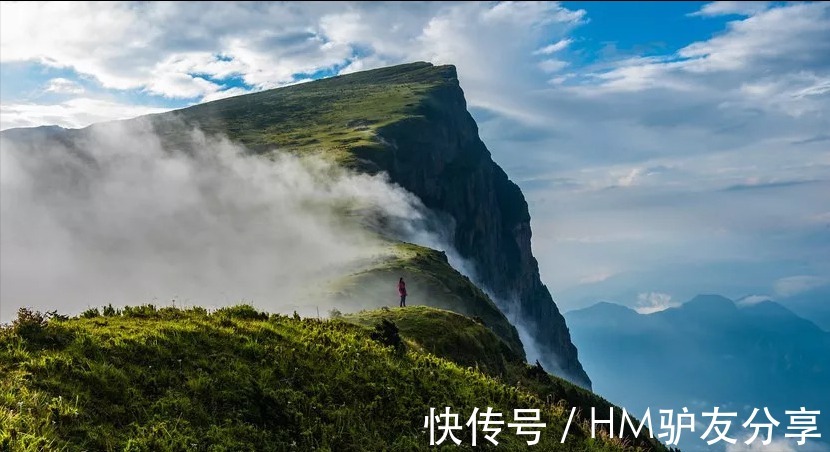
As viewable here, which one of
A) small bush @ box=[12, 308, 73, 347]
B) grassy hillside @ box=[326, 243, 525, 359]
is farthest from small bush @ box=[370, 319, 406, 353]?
grassy hillside @ box=[326, 243, 525, 359]

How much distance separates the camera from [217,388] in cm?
1425

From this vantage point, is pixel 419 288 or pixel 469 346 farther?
pixel 419 288

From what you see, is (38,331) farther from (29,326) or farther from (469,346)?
(469,346)

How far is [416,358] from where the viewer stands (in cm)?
1925

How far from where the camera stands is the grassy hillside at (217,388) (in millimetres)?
12141

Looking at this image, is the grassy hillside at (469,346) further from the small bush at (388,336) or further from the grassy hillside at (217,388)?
the grassy hillside at (217,388)

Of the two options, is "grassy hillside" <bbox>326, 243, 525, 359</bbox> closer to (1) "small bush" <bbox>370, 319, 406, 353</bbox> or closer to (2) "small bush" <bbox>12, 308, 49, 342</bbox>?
(1) "small bush" <bbox>370, 319, 406, 353</bbox>

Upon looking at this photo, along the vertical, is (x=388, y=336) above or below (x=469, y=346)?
above

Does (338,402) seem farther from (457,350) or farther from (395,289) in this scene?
(395,289)

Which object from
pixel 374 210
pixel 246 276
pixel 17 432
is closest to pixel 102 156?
pixel 374 210

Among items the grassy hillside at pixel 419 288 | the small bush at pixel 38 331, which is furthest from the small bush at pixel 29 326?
the grassy hillside at pixel 419 288

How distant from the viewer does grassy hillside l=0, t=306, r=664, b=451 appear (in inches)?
478

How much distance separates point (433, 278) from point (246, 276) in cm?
2896

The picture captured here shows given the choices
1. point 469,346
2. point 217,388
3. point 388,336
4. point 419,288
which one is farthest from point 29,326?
point 419,288
